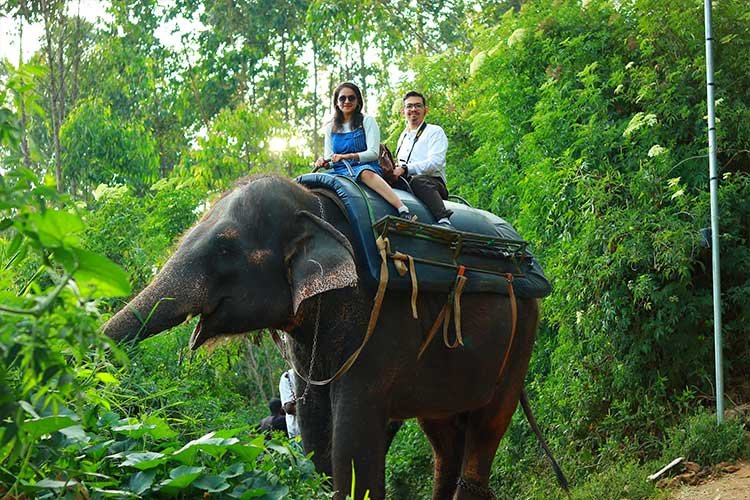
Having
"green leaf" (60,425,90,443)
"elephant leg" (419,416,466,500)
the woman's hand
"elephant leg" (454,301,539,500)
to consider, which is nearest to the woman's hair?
the woman's hand

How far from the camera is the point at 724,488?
7.23 meters

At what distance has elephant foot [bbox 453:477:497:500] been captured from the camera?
7.30m

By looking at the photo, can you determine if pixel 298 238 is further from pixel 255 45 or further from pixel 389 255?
pixel 255 45

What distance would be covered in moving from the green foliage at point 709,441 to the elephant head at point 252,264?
3.20 m

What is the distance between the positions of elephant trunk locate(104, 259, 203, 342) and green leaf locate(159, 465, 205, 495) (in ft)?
6.91

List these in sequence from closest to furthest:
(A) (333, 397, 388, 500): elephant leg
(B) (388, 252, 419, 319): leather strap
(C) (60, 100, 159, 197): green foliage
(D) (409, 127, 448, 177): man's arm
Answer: (A) (333, 397, 388, 500): elephant leg < (B) (388, 252, 419, 319): leather strap < (D) (409, 127, 448, 177): man's arm < (C) (60, 100, 159, 197): green foliage

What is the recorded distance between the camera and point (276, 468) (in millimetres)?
3449

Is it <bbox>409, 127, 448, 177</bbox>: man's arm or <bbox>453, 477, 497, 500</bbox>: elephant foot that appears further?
<bbox>453, 477, 497, 500</bbox>: elephant foot

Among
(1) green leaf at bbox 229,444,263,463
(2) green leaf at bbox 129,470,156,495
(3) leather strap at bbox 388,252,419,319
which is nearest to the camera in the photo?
(2) green leaf at bbox 129,470,156,495

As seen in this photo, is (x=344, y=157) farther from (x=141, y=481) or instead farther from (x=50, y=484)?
(x=50, y=484)

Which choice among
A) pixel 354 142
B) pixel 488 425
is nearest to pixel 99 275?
pixel 354 142

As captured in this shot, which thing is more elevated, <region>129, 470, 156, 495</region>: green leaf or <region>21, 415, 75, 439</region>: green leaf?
<region>21, 415, 75, 439</region>: green leaf

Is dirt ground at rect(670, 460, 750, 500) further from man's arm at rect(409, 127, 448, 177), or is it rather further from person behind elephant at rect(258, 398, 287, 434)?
person behind elephant at rect(258, 398, 287, 434)

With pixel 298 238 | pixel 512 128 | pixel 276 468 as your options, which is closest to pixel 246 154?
pixel 512 128
